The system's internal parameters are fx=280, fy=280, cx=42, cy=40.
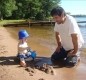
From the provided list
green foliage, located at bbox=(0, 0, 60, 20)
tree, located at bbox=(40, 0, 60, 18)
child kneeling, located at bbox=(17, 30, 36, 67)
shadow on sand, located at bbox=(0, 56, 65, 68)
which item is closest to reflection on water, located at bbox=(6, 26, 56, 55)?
shadow on sand, located at bbox=(0, 56, 65, 68)

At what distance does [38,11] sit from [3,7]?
57.8ft

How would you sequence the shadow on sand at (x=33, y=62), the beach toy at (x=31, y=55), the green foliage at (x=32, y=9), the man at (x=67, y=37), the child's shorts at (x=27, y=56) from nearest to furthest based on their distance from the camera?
the man at (x=67, y=37) < the child's shorts at (x=27, y=56) < the shadow on sand at (x=33, y=62) < the beach toy at (x=31, y=55) < the green foliage at (x=32, y=9)

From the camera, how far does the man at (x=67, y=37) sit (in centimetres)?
831

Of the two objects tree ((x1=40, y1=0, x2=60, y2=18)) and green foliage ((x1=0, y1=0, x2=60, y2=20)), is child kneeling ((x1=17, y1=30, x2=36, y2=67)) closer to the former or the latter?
green foliage ((x1=0, y1=0, x2=60, y2=20))

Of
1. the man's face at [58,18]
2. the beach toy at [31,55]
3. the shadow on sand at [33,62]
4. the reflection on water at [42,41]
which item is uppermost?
the man's face at [58,18]

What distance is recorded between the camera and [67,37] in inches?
344

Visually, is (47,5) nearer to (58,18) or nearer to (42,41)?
(42,41)

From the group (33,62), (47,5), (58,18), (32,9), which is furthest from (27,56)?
(47,5)

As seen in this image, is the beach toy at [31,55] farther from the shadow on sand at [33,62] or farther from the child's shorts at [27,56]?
the shadow on sand at [33,62]

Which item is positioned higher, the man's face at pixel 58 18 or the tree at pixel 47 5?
the man's face at pixel 58 18

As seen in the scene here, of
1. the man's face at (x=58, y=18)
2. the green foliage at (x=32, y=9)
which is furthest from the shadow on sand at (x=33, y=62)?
the green foliage at (x=32, y=9)

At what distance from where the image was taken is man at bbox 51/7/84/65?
27.3ft

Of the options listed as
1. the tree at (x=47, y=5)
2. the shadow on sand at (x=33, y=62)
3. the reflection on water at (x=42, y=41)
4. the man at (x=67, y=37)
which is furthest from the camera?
the tree at (x=47, y=5)

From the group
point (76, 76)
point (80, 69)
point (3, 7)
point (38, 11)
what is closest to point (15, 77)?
point (76, 76)
